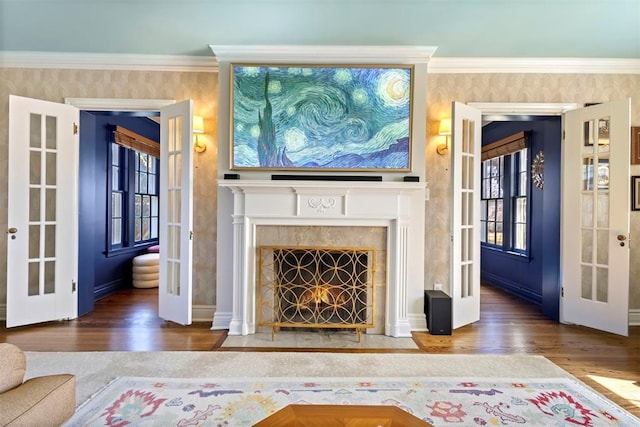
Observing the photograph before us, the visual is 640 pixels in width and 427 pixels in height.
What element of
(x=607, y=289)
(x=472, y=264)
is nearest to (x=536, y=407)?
(x=472, y=264)

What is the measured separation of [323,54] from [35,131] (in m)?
3.09

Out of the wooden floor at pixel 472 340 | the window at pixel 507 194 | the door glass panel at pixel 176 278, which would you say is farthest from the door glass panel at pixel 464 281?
the door glass panel at pixel 176 278

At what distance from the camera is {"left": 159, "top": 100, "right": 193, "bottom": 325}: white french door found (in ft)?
10.3

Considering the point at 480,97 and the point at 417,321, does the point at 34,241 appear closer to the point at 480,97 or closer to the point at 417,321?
the point at 417,321

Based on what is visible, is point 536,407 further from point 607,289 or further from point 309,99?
point 309,99

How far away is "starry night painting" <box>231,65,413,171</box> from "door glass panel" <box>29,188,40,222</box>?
2.18 metres

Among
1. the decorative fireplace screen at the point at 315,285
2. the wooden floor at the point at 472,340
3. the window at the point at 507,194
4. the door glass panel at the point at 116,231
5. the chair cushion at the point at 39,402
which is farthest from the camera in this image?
the door glass panel at the point at 116,231

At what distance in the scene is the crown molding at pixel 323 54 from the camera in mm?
3105

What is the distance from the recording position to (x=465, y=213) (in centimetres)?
340

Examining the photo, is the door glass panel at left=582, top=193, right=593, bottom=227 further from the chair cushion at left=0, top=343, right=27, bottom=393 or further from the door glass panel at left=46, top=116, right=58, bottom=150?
the door glass panel at left=46, top=116, right=58, bottom=150

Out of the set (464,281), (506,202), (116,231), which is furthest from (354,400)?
(116,231)

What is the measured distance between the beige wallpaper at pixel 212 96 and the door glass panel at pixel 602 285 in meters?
0.58

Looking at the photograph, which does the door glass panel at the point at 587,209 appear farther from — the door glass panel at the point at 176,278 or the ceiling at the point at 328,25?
the door glass panel at the point at 176,278

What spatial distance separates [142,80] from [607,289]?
534 cm
